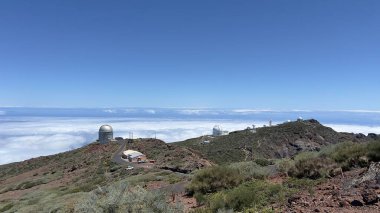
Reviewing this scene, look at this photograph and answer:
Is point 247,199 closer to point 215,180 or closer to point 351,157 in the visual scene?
point 215,180

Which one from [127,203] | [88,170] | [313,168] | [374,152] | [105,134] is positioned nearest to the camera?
[127,203]

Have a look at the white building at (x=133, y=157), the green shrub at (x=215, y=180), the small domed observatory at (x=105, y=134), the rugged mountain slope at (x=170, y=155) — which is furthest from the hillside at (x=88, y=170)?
the small domed observatory at (x=105, y=134)

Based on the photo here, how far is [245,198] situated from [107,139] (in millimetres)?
56995

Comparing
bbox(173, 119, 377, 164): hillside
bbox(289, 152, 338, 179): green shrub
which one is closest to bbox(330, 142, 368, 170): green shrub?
bbox(289, 152, 338, 179): green shrub

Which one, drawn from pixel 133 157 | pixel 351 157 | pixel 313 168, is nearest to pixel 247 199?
pixel 313 168

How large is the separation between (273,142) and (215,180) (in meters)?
65.0

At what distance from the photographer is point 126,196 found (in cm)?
695

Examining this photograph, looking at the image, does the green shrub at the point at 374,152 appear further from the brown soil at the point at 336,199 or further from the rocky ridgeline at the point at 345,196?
the brown soil at the point at 336,199

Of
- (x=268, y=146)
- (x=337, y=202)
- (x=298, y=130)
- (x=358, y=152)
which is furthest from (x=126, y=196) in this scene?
(x=298, y=130)

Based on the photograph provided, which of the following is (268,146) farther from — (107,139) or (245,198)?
(245,198)

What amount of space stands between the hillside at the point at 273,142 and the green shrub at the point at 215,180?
1733 inches

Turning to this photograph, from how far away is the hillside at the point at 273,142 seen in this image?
62.1 meters

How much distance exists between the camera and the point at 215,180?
38.3ft

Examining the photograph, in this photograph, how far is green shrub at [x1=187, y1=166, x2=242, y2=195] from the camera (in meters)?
11.5
